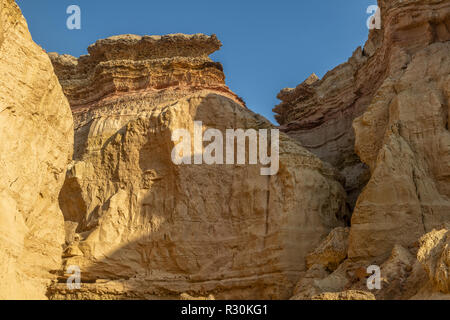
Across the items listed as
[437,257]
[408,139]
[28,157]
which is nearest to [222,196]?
[408,139]

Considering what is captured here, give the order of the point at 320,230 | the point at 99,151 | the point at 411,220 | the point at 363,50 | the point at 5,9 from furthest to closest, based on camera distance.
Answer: the point at 363,50
the point at 99,151
the point at 320,230
the point at 411,220
the point at 5,9

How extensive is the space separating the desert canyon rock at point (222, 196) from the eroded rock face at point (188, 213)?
0.05m

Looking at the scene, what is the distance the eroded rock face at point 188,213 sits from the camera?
19.6 meters

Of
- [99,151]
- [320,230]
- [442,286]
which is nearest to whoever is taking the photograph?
[442,286]

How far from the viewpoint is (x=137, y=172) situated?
2200cm

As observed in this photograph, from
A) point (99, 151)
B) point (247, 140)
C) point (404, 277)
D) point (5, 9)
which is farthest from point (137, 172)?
point (404, 277)

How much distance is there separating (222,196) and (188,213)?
1.33 meters

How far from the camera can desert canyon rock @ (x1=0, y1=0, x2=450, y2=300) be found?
1561 cm

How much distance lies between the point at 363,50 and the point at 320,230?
11196mm

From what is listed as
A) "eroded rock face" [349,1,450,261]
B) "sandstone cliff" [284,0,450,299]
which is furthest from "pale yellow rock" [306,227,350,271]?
"eroded rock face" [349,1,450,261]

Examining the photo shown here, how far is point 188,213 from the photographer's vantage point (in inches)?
826

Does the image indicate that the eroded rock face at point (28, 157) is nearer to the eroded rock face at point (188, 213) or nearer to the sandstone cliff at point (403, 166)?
the eroded rock face at point (188, 213)

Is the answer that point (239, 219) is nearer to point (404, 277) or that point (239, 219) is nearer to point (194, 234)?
point (194, 234)

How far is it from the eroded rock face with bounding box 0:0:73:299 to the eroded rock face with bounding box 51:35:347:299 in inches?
69.5
